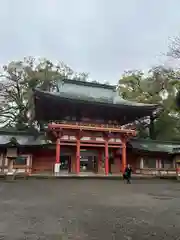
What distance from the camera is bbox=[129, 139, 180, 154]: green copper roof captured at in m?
25.5

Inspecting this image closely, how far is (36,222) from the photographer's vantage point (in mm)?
5637

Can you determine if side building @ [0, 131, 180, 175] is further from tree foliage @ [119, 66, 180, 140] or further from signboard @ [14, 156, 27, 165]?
tree foliage @ [119, 66, 180, 140]

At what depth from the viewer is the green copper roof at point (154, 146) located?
25517 millimetres

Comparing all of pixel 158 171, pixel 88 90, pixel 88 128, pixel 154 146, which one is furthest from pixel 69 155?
pixel 154 146

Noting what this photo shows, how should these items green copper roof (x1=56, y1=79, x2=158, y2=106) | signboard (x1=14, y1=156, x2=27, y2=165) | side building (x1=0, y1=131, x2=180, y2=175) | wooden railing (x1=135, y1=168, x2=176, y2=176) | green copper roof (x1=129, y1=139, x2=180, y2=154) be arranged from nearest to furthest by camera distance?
side building (x1=0, y1=131, x2=180, y2=175), signboard (x1=14, y1=156, x2=27, y2=165), wooden railing (x1=135, y1=168, x2=176, y2=176), green copper roof (x1=56, y1=79, x2=158, y2=106), green copper roof (x1=129, y1=139, x2=180, y2=154)

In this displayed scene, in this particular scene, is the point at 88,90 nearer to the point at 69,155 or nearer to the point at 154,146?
the point at 69,155

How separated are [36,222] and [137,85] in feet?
120

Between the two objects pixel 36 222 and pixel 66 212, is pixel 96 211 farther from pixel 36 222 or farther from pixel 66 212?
pixel 36 222

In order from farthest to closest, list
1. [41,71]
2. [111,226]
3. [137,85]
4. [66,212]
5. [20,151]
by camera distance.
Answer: [137,85] < [41,71] < [20,151] < [66,212] < [111,226]

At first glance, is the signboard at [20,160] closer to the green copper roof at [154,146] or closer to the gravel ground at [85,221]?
the green copper roof at [154,146]

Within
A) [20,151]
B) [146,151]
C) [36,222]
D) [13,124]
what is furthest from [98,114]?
[13,124]

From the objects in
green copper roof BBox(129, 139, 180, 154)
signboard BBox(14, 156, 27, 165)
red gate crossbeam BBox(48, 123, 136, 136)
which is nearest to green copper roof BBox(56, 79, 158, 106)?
red gate crossbeam BBox(48, 123, 136, 136)

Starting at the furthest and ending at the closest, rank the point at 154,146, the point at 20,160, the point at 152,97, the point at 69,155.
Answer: the point at 152,97, the point at 154,146, the point at 69,155, the point at 20,160

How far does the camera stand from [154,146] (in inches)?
1076
